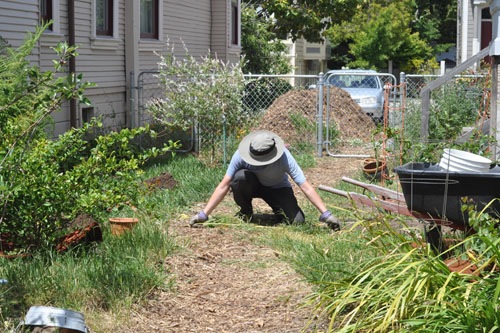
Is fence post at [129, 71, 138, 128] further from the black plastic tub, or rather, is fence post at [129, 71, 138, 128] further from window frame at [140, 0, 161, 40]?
the black plastic tub

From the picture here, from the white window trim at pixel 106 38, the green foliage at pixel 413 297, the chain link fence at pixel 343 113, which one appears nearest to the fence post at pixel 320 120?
the chain link fence at pixel 343 113

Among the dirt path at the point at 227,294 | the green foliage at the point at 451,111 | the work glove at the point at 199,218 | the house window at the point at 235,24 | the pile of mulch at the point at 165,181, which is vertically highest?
the house window at the point at 235,24

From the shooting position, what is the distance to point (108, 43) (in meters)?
16.1

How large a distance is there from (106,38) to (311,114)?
13.7ft

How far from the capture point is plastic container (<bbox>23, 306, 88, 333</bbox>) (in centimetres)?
504

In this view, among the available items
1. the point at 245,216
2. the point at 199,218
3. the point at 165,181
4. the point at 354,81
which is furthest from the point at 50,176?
the point at 354,81

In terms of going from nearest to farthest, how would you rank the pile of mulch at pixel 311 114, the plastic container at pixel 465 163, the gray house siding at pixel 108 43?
the plastic container at pixel 465 163
the gray house siding at pixel 108 43
the pile of mulch at pixel 311 114

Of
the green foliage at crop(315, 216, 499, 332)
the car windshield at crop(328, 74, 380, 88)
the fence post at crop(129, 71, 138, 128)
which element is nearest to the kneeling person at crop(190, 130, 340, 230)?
the green foliage at crop(315, 216, 499, 332)

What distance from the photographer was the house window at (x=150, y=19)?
1886 cm

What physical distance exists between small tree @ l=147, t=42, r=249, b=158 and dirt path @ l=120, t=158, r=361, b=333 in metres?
5.55

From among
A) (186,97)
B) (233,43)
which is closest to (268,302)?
(186,97)

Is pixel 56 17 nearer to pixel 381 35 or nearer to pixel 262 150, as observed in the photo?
pixel 262 150

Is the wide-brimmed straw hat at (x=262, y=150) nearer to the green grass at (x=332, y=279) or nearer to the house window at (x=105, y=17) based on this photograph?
the green grass at (x=332, y=279)

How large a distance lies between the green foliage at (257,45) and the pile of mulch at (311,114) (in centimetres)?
1131
